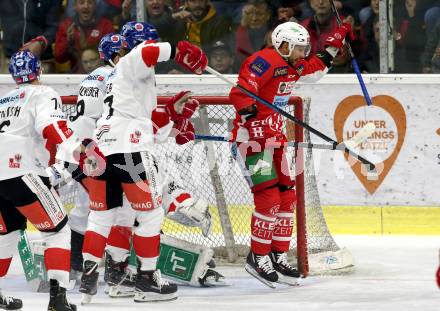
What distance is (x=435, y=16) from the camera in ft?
28.0

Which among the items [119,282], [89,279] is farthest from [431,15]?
[89,279]

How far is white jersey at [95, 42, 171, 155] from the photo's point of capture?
20.9ft

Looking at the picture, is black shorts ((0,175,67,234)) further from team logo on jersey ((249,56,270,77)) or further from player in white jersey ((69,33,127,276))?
team logo on jersey ((249,56,270,77))

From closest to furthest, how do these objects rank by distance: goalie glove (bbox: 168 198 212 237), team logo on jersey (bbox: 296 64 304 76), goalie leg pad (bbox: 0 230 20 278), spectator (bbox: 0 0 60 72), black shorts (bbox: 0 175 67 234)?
black shorts (bbox: 0 175 67 234)
goalie leg pad (bbox: 0 230 20 278)
goalie glove (bbox: 168 198 212 237)
team logo on jersey (bbox: 296 64 304 76)
spectator (bbox: 0 0 60 72)

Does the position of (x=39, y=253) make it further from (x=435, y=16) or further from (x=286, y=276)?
(x=435, y=16)

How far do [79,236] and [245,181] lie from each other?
3.86 feet

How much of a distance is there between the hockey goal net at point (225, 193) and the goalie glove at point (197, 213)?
16.3 inches

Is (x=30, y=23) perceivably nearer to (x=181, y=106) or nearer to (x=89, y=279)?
(x=181, y=106)

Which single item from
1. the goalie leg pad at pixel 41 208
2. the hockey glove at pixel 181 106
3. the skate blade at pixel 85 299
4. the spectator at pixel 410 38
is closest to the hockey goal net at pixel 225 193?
the hockey glove at pixel 181 106

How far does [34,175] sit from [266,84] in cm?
156

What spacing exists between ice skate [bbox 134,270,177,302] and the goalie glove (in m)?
0.55

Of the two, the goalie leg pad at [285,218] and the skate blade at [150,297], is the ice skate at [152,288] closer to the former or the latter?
the skate blade at [150,297]

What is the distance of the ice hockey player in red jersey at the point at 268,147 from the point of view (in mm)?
6902

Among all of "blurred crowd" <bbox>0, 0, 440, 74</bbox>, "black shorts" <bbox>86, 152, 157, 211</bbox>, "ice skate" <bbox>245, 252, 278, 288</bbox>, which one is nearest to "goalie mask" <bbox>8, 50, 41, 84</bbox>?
"black shorts" <bbox>86, 152, 157, 211</bbox>
